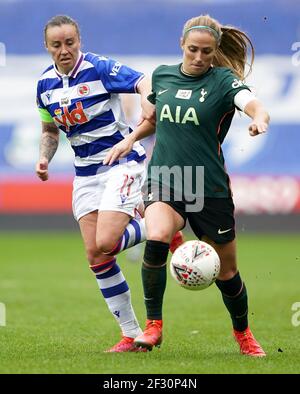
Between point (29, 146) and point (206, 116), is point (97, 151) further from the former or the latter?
point (29, 146)

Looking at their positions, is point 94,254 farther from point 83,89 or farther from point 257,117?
point 257,117

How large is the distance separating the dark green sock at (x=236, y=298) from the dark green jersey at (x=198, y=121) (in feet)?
1.98

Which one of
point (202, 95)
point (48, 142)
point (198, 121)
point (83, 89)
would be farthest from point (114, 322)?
point (202, 95)

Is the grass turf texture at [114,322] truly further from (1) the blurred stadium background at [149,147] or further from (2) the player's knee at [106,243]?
(2) the player's knee at [106,243]

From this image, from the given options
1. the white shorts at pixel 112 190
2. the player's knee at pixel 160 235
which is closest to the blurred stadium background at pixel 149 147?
the player's knee at pixel 160 235

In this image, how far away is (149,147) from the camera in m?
12.7

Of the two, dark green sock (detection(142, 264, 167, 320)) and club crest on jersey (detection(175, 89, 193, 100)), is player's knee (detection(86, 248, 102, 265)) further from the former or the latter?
club crest on jersey (detection(175, 89, 193, 100))

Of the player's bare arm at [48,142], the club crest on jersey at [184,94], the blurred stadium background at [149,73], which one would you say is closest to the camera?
the club crest on jersey at [184,94]

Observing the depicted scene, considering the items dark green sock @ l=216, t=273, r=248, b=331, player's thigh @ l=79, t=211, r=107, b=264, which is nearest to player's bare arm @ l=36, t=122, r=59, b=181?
player's thigh @ l=79, t=211, r=107, b=264

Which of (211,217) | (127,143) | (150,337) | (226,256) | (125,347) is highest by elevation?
(127,143)

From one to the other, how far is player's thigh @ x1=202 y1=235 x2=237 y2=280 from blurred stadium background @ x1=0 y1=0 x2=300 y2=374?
56 centimetres

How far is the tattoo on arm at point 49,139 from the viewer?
6.91 meters

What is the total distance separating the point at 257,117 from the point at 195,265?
0.99 m

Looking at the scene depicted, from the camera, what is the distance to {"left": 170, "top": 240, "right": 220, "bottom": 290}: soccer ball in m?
5.71
